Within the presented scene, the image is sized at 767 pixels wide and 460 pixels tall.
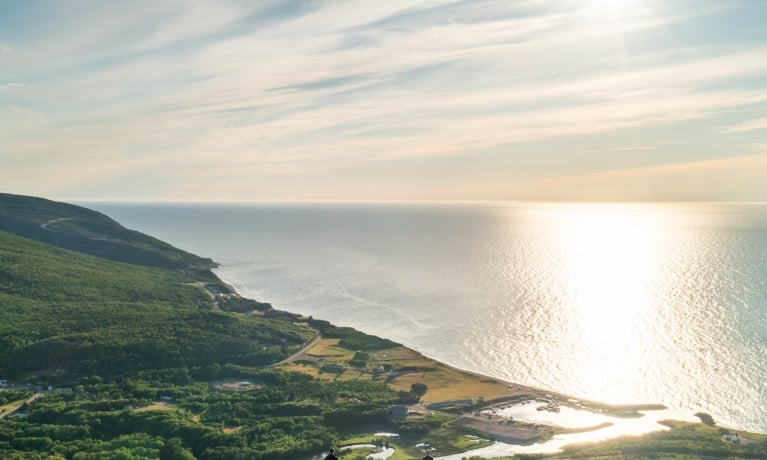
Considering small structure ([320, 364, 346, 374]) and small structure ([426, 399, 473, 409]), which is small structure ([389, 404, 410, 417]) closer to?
small structure ([426, 399, 473, 409])

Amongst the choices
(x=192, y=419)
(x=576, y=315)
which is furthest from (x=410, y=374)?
(x=576, y=315)

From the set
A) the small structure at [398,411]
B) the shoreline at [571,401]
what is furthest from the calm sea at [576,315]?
the small structure at [398,411]

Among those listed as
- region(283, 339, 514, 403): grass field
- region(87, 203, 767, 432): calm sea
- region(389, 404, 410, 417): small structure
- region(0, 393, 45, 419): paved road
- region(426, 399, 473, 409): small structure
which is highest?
region(87, 203, 767, 432): calm sea

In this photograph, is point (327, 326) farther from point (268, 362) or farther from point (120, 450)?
point (120, 450)

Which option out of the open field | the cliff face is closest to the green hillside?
the open field

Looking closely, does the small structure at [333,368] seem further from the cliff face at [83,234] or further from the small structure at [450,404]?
the cliff face at [83,234]

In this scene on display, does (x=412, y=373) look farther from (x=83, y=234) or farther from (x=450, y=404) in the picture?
(x=83, y=234)
